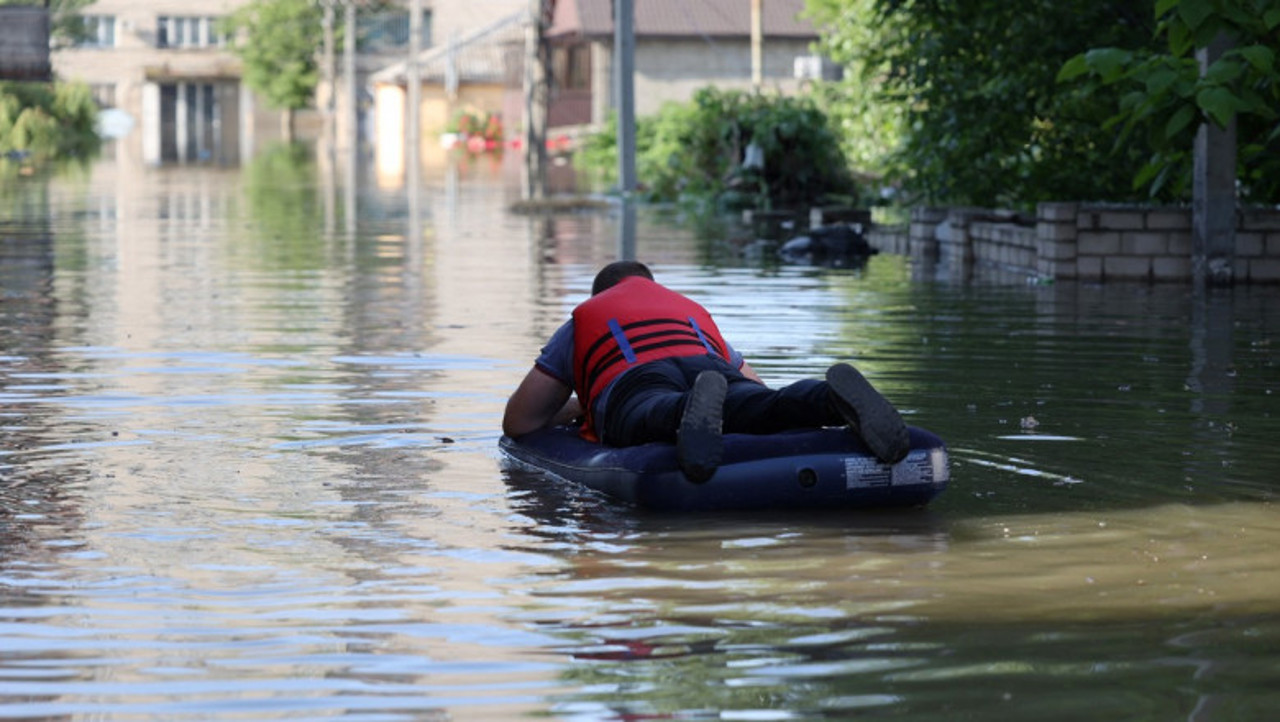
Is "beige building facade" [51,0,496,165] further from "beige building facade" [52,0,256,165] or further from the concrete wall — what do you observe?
the concrete wall

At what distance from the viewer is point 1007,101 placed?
22469 mm

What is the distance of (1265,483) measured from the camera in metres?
9.09

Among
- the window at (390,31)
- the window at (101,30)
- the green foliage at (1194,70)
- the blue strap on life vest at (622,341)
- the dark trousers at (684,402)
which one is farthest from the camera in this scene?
the window at (101,30)

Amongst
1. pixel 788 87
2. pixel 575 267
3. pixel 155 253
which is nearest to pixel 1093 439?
pixel 575 267

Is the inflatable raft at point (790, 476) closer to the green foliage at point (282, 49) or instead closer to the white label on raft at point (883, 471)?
the white label on raft at point (883, 471)

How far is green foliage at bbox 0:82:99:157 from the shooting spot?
7481 cm

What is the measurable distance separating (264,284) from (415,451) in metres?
10.3

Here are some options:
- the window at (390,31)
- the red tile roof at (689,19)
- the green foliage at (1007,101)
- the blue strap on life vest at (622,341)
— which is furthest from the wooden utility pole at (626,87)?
the window at (390,31)

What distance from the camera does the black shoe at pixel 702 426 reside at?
26.9ft

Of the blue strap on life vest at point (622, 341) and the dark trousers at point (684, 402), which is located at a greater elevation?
the blue strap on life vest at point (622, 341)

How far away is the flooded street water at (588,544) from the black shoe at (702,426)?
0.82 ft

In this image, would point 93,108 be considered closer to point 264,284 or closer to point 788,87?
point 788,87

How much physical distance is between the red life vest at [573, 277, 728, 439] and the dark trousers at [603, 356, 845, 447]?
116 millimetres

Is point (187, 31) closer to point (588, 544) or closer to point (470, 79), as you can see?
point (470, 79)
